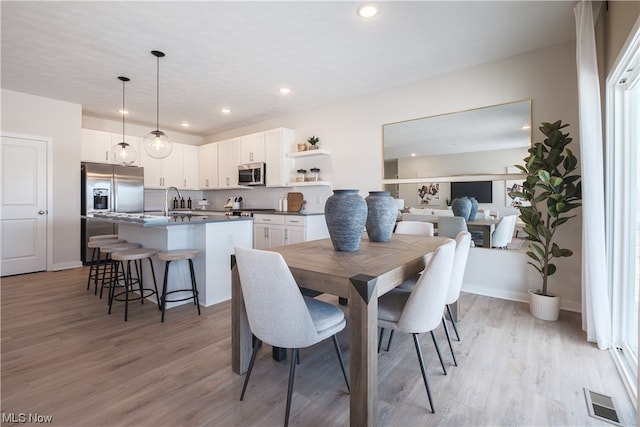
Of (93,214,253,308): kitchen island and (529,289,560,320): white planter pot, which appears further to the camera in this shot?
(93,214,253,308): kitchen island

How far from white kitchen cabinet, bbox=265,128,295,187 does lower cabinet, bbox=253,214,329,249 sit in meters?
0.70

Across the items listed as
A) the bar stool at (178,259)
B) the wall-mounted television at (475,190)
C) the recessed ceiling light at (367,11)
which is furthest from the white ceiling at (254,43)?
the bar stool at (178,259)

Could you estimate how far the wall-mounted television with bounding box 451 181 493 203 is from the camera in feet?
11.0

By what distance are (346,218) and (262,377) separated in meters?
1.10

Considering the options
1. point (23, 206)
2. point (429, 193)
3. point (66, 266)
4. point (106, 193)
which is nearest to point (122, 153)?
point (106, 193)

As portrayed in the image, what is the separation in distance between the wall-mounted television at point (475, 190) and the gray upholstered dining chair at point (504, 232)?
27 cm

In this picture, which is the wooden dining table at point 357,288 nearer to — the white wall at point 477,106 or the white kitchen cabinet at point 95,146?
the white wall at point 477,106

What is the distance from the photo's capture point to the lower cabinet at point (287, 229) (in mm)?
4434

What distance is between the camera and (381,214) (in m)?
2.28

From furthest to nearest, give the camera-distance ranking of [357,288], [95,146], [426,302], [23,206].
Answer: [95,146]
[23,206]
[426,302]
[357,288]

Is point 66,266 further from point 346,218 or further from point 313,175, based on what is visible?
point 346,218

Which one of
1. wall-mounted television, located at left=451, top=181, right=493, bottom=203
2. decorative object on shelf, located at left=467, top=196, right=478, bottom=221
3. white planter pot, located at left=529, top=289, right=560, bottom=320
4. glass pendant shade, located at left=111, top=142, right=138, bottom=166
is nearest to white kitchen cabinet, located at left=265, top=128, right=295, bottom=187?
glass pendant shade, located at left=111, top=142, right=138, bottom=166

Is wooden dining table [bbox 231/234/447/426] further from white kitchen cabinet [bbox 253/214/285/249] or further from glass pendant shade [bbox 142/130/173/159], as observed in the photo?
white kitchen cabinet [bbox 253/214/285/249]

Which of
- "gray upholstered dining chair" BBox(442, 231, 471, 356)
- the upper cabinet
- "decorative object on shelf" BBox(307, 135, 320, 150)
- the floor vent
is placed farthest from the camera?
the upper cabinet
